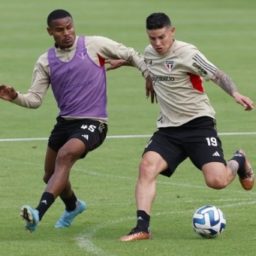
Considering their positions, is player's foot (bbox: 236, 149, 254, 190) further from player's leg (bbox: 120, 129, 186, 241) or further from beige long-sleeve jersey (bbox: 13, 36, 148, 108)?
beige long-sleeve jersey (bbox: 13, 36, 148, 108)

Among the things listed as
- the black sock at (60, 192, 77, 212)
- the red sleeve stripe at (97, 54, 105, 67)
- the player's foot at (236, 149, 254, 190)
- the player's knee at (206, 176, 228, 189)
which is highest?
the red sleeve stripe at (97, 54, 105, 67)

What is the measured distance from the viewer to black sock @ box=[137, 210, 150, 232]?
12.6 m

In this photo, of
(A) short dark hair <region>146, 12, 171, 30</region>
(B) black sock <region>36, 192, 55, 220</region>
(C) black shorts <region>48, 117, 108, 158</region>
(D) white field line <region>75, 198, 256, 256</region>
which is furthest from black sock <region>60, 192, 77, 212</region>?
(A) short dark hair <region>146, 12, 171, 30</region>

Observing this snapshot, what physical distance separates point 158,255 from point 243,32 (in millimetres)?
25868

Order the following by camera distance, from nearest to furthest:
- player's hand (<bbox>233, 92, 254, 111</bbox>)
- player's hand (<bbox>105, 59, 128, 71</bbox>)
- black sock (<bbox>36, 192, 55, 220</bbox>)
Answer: player's hand (<bbox>233, 92, 254, 111</bbox>)
black sock (<bbox>36, 192, 55, 220</bbox>)
player's hand (<bbox>105, 59, 128, 71</bbox>)

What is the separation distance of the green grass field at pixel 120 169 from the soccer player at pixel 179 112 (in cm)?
67

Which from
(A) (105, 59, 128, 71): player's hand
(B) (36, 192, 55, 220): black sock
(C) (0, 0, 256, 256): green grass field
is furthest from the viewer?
(A) (105, 59, 128, 71): player's hand

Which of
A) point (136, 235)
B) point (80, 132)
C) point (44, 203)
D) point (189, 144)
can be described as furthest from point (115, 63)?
point (136, 235)

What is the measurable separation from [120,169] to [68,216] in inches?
153

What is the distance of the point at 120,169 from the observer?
57.8 ft

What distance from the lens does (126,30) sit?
36.8 m

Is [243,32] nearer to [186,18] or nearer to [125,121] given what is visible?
[186,18]

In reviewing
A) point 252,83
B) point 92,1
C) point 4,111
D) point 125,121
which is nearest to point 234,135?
point 125,121

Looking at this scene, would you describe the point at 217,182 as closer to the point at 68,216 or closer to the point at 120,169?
the point at 68,216
